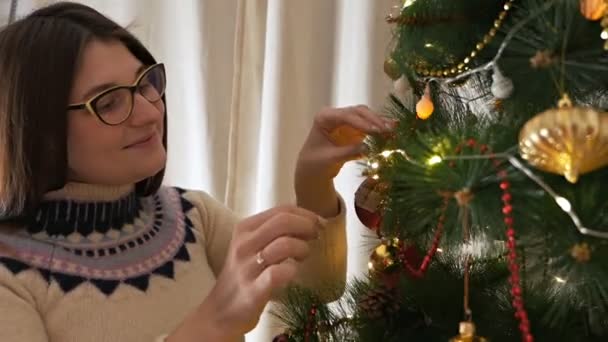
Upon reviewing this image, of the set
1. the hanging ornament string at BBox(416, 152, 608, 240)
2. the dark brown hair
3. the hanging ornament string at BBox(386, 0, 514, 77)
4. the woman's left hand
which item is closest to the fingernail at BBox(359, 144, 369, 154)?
the woman's left hand

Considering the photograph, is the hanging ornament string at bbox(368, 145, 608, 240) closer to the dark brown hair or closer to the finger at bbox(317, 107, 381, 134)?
the finger at bbox(317, 107, 381, 134)

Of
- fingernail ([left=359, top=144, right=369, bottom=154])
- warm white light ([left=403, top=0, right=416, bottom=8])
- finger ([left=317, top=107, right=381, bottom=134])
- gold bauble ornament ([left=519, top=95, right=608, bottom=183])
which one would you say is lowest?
fingernail ([left=359, top=144, right=369, bottom=154])

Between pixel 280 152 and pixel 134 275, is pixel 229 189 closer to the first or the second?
pixel 280 152

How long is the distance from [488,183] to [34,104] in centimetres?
51

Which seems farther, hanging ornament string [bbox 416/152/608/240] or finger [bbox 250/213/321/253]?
finger [bbox 250/213/321/253]

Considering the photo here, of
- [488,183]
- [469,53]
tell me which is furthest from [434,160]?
[469,53]

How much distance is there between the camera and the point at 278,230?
2.18 feet

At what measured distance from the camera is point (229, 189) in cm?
128

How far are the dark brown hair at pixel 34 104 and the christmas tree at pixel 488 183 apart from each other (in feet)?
1.03

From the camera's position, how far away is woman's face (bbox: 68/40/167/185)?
0.77m

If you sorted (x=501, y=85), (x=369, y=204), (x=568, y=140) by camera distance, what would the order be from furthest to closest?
(x=369, y=204) < (x=501, y=85) < (x=568, y=140)

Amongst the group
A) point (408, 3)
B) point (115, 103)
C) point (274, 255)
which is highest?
point (408, 3)

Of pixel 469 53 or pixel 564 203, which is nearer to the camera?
pixel 564 203

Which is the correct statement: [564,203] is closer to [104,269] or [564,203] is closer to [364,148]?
[364,148]
